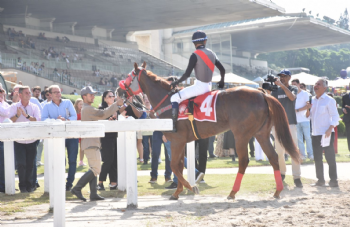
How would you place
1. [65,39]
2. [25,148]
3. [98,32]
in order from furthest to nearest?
[98,32] → [65,39] → [25,148]

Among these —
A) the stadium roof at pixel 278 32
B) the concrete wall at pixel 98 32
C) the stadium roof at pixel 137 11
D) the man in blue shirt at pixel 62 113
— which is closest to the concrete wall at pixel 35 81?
the stadium roof at pixel 137 11

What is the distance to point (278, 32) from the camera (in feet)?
170

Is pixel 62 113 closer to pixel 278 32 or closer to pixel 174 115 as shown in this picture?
pixel 174 115

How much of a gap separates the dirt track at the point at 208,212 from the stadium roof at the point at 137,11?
31890 mm

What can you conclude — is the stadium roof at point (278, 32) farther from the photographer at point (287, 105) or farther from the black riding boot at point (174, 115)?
the black riding boot at point (174, 115)

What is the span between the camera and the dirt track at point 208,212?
469cm

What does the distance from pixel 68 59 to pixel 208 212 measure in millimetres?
29460

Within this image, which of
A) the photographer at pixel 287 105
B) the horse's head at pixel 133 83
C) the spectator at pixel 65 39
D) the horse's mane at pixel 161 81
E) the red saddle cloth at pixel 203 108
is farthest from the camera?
the spectator at pixel 65 39

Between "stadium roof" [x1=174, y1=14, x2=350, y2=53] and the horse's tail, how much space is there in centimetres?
4063

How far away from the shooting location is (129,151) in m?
5.65

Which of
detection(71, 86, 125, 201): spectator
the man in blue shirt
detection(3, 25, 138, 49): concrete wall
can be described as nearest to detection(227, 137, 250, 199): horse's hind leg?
detection(71, 86, 125, 201): spectator

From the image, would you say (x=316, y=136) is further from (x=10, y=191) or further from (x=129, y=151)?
(x=10, y=191)

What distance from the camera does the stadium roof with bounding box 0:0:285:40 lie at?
36.3m

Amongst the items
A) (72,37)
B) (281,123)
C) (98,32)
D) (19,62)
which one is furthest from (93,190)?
(98,32)
